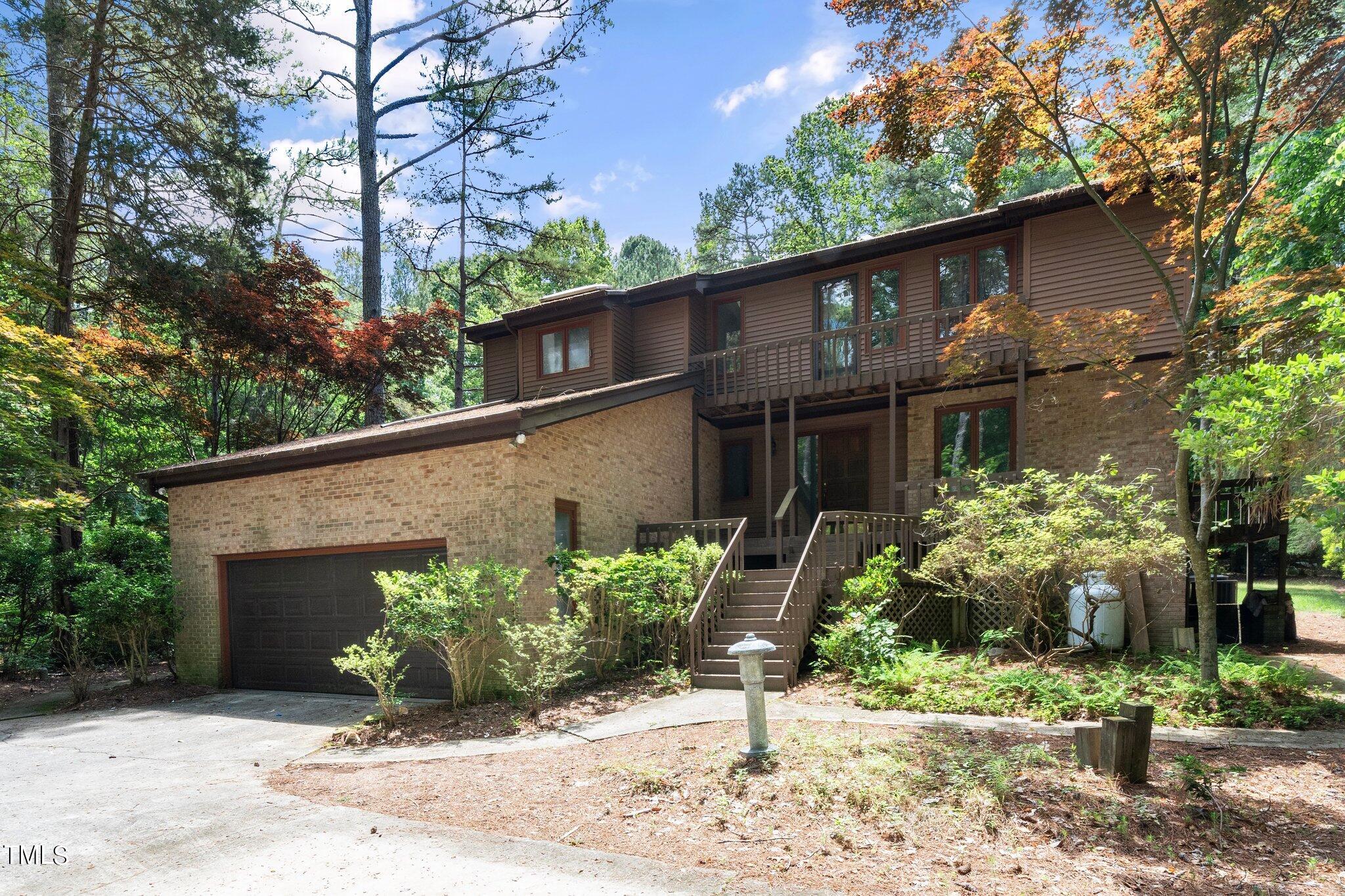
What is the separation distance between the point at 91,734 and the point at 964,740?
10.3 meters

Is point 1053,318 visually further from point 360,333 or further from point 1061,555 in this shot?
point 360,333

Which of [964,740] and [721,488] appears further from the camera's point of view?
[721,488]

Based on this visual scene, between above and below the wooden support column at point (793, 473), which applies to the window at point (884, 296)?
above

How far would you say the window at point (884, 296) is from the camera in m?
15.1

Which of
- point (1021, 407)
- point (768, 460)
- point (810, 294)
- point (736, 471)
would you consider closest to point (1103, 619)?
point (1021, 407)

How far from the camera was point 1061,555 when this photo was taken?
8.92 metres

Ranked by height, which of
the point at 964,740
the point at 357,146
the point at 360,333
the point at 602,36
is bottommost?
the point at 964,740

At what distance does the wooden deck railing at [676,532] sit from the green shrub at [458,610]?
3.64 m

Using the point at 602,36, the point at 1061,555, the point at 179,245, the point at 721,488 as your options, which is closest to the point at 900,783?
the point at 1061,555

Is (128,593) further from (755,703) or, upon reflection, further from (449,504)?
(755,703)

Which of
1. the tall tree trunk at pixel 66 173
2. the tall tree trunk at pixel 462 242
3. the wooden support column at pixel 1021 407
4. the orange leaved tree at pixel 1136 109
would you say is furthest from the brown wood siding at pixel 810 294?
the tall tree trunk at pixel 66 173

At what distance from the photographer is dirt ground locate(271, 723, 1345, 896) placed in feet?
14.0

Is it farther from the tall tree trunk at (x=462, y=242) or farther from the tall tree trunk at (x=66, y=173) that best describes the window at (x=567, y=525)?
the tall tree trunk at (x=462, y=242)

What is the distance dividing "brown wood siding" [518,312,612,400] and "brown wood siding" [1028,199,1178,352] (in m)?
8.65
